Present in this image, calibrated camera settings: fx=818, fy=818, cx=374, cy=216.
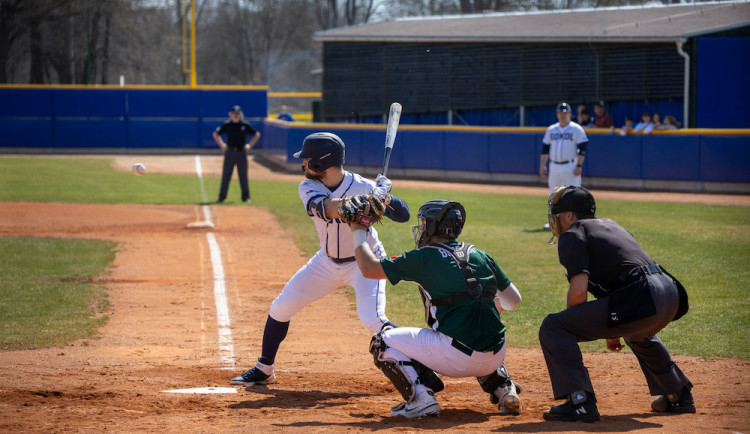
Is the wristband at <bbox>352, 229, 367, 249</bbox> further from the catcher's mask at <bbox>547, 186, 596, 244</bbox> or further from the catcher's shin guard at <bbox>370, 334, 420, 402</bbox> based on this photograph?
the catcher's mask at <bbox>547, 186, 596, 244</bbox>

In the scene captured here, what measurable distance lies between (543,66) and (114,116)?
19.6 m

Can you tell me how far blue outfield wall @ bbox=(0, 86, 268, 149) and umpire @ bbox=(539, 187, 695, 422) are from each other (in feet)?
110

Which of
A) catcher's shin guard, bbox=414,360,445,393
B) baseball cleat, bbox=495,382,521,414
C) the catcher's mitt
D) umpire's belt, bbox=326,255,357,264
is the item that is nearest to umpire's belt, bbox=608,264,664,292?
baseball cleat, bbox=495,382,521,414

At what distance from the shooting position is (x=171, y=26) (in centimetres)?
6650

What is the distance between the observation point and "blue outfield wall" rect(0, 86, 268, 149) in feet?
121

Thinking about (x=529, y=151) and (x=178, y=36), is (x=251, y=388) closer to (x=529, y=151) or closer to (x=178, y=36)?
(x=529, y=151)

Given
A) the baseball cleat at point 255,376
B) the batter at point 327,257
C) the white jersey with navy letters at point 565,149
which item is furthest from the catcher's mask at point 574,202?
the white jersey with navy letters at point 565,149

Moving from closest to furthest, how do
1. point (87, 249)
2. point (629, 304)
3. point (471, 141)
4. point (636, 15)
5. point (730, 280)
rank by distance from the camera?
point (629, 304)
point (730, 280)
point (87, 249)
point (471, 141)
point (636, 15)

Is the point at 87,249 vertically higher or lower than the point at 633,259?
lower

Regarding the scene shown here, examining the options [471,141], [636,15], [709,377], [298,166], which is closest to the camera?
[709,377]

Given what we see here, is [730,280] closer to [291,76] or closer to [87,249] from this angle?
[87,249]

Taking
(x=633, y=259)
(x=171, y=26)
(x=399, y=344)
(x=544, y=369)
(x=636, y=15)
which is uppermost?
(x=171, y=26)

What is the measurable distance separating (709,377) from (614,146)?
1806 centimetres

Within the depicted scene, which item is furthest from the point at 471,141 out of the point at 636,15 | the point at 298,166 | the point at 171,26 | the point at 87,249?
the point at 171,26
